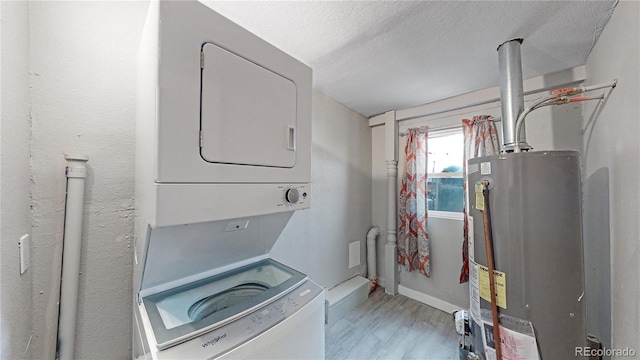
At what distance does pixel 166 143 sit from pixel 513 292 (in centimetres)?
164

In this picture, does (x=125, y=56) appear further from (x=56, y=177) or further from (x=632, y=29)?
(x=632, y=29)

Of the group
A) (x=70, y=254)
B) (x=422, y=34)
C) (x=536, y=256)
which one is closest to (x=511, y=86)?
(x=422, y=34)

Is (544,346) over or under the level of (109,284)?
under

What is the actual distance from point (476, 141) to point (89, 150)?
3018 millimetres

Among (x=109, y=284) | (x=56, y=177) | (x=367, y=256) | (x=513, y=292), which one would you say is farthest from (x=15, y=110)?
(x=367, y=256)

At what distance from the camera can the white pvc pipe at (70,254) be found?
106cm

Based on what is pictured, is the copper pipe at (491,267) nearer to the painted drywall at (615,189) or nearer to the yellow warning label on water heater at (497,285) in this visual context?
the yellow warning label on water heater at (497,285)

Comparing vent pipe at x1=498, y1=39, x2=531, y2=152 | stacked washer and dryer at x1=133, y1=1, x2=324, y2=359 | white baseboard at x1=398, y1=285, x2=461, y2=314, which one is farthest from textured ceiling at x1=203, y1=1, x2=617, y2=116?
white baseboard at x1=398, y1=285, x2=461, y2=314

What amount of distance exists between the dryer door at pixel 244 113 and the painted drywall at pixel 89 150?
2.73 feet

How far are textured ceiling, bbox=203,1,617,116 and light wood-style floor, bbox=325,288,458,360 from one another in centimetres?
246

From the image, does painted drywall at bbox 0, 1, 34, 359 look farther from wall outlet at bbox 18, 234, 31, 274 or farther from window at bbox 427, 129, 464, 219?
window at bbox 427, 129, 464, 219

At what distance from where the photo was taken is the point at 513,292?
109cm

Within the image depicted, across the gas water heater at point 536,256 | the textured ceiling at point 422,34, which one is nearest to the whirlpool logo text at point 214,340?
the gas water heater at point 536,256

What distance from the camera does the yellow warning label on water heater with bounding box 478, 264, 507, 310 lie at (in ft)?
3.64
